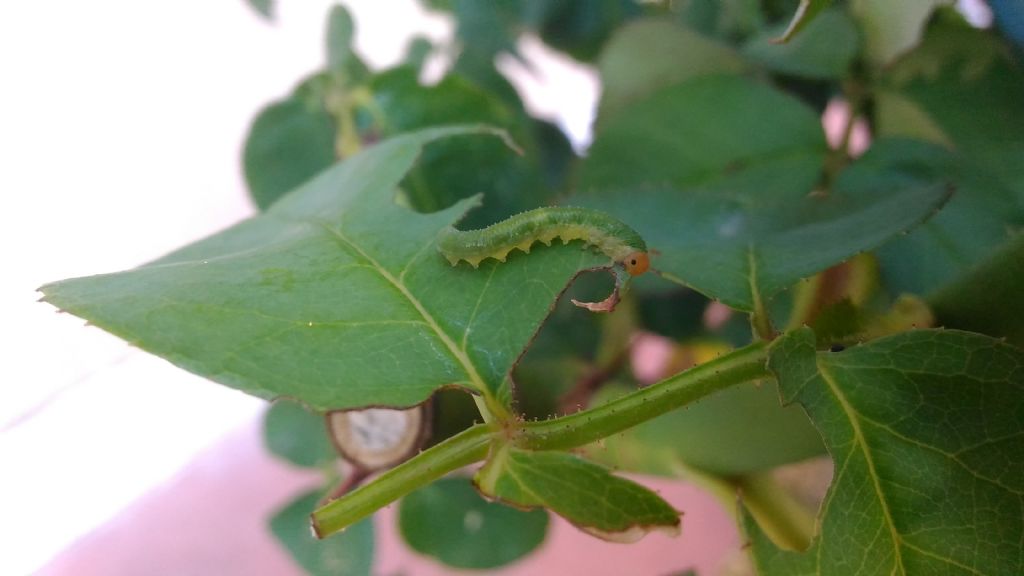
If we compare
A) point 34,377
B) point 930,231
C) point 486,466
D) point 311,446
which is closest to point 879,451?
point 486,466

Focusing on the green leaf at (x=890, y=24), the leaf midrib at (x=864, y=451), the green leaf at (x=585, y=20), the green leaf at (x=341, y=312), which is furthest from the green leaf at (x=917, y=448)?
the green leaf at (x=585, y=20)

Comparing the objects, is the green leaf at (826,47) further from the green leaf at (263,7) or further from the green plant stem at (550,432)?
the green leaf at (263,7)

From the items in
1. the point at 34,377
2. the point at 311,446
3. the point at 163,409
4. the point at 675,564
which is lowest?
the point at 675,564

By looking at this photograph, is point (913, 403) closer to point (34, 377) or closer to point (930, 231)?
point (930, 231)

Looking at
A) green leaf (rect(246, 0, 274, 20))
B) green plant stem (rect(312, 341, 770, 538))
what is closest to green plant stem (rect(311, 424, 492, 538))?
green plant stem (rect(312, 341, 770, 538))

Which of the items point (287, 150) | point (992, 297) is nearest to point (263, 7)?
point (287, 150)

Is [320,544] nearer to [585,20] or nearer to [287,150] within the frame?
[287,150]
